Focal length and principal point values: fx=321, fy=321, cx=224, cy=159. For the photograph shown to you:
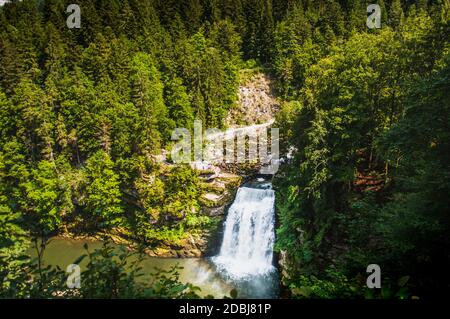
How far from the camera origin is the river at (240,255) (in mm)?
23875

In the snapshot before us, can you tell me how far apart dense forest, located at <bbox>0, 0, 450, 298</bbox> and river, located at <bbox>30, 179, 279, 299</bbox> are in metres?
2.44

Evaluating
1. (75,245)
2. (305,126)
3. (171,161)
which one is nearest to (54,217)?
(75,245)

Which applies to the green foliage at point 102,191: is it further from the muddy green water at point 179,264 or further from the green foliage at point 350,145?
the green foliage at point 350,145

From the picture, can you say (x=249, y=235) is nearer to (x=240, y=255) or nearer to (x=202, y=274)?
(x=240, y=255)

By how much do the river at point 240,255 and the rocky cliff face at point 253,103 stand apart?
45.9ft

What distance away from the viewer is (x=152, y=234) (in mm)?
29625

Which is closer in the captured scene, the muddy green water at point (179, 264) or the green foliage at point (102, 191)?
the muddy green water at point (179, 264)

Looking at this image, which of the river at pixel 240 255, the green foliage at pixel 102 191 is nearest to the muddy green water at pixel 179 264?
the river at pixel 240 255

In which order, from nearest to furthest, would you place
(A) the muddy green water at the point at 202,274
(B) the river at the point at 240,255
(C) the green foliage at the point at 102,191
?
1. (A) the muddy green water at the point at 202,274
2. (B) the river at the point at 240,255
3. (C) the green foliage at the point at 102,191

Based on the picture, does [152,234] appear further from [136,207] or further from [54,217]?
[54,217]

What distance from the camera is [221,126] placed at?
130ft

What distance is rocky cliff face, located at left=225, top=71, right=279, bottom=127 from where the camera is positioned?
4222cm

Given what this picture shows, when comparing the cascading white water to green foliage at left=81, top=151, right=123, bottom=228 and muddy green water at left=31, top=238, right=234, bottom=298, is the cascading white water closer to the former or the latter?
muddy green water at left=31, top=238, right=234, bottom=298

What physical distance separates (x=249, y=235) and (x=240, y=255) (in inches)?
72.7
